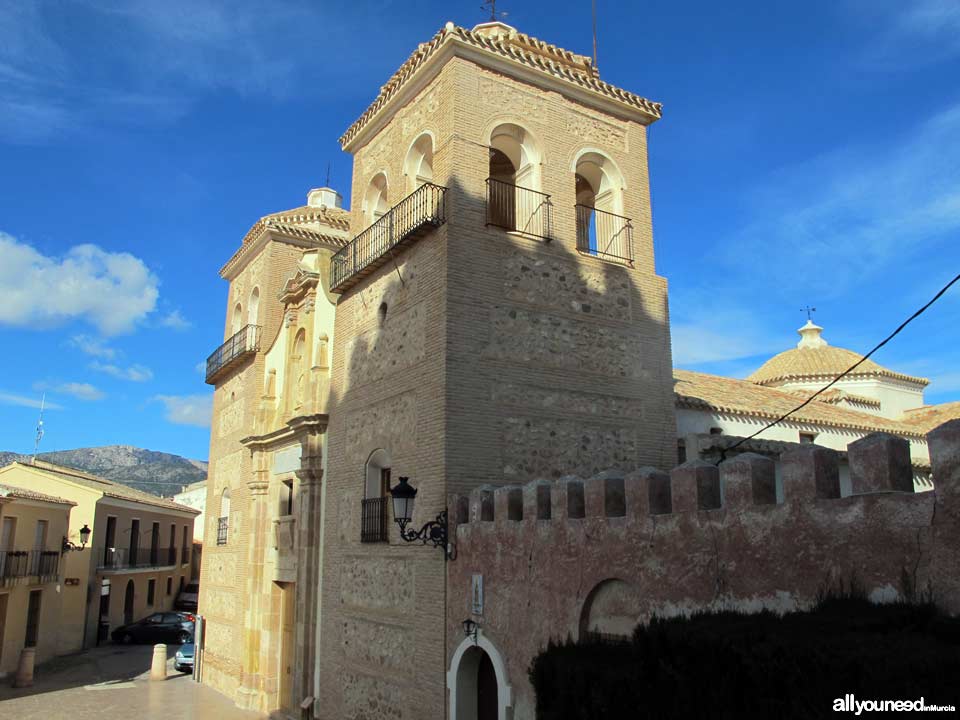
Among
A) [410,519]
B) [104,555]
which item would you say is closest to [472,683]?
[410,519]

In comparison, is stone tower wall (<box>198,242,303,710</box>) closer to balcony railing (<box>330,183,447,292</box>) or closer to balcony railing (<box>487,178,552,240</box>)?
balcony railing (<box>330,183,447,292</box>)

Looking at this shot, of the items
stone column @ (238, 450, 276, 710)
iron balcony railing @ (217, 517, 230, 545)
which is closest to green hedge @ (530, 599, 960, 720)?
stone column @ (238, 450, 276, 710)

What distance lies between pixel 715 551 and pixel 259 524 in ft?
41.1

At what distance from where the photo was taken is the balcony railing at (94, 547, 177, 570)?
2964cm

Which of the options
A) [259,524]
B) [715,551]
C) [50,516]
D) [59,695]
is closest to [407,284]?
[715,551]

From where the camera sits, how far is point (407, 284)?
11.3 m

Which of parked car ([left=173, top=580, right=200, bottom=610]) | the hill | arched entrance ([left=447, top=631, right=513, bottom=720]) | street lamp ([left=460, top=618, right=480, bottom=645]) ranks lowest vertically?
parked car ([left=173, top=580, right=200, bottom=610])

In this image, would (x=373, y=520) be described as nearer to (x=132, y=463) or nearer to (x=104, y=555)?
(x=104, y=555)

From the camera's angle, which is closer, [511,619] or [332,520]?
[511,619]

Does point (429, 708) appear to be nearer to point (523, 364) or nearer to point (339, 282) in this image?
point (523, 364)

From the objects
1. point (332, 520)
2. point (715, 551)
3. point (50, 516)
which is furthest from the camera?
point (50, 516)

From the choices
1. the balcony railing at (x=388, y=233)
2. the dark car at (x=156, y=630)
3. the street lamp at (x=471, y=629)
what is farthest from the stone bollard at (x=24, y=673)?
the street lamp at (x=471, y=629)

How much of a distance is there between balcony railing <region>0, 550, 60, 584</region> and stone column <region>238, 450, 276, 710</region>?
845cm

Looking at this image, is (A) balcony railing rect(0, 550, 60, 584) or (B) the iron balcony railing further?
(A) balcony railing rect(0, 550, 60, 584)
